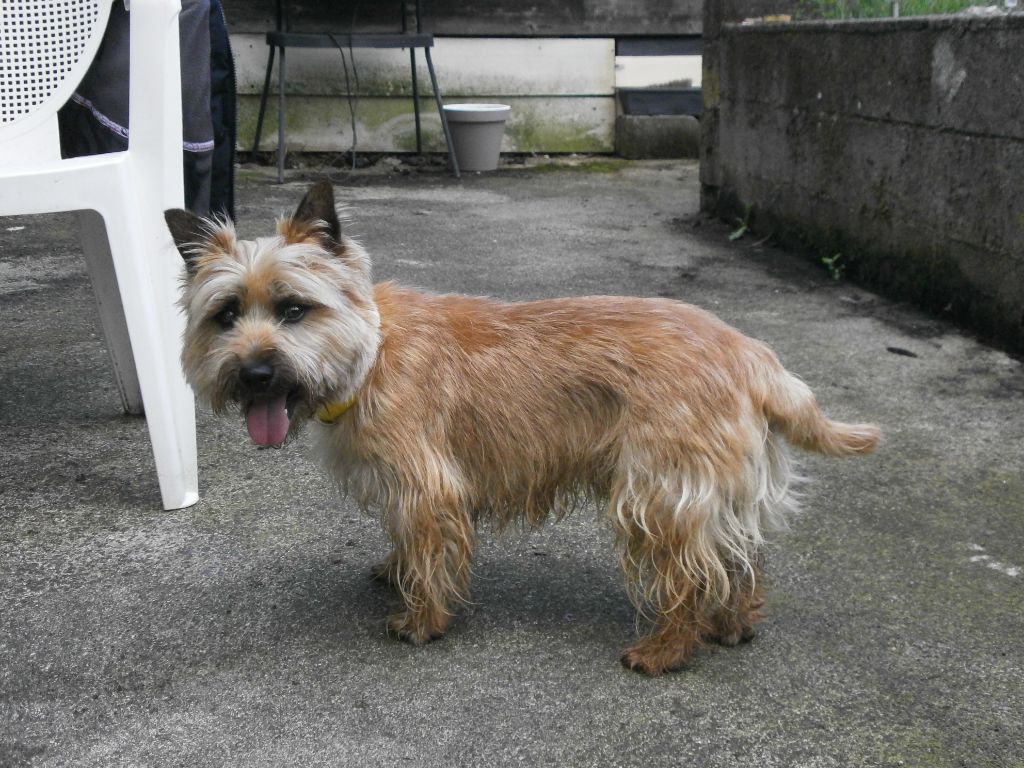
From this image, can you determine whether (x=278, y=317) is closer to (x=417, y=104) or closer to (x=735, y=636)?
(x=735, y=636)

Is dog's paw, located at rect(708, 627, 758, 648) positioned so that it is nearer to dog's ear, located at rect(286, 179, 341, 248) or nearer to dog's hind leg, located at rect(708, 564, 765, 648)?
dog's hind leg, located at rect(708, 564, 765, 648)

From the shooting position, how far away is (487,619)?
9.11 ft

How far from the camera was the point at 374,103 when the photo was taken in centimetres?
969

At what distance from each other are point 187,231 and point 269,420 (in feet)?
1.56

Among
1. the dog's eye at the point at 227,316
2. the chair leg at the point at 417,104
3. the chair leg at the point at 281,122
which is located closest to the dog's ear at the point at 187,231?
the dog's eye at the point at 227,316

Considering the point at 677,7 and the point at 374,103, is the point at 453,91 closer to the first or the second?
the point at 374,103

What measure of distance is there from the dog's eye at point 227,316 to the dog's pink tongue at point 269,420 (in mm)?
189

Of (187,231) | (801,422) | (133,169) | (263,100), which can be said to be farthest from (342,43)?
(801,422)

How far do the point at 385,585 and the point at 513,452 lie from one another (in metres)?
0.61

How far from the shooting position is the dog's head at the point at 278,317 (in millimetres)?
2385

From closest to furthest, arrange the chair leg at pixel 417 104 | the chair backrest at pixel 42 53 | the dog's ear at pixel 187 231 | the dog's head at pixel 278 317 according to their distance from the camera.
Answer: the dog's head at pixel 278 317 → the dog's ear at pixel 187 231 → the chair backrest at pixel 42 53 → the chair leg at pixel 417 104

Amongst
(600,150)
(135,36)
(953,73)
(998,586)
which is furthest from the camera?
(600,150)

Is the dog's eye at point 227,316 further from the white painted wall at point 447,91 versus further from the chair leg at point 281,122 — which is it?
the white painted wall at point 447,91

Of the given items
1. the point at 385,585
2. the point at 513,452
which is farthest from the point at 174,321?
the point at 513,452
